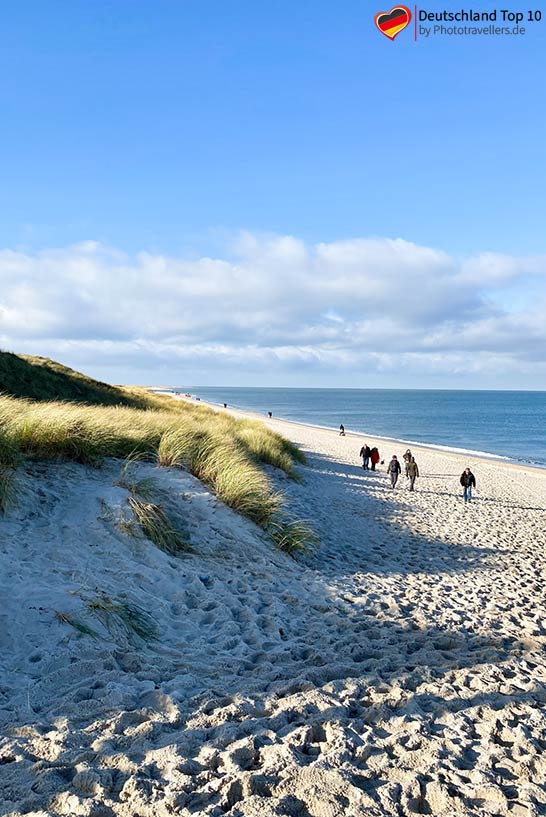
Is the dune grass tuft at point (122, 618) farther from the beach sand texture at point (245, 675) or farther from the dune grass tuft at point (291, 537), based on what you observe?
the dune grass tuft at point (291, 537)

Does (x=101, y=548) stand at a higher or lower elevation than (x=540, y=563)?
higher

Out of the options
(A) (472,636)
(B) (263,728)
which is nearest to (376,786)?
(B) (263,728)

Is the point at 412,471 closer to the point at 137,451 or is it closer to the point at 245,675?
the point at 137,451

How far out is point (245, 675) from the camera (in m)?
4.71

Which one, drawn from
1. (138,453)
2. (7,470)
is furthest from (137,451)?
(7,470)

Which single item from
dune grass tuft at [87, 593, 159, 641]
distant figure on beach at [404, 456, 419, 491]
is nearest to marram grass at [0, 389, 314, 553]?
dune grass tuft at [87, 593, 159, 641]

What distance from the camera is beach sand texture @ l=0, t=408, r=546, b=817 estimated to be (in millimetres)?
3117

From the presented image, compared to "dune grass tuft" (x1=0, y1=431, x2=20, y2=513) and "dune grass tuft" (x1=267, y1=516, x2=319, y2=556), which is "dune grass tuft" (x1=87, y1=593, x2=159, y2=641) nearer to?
"dune grass tuft" (x1=0, y1=431, x2=20, y2=513)

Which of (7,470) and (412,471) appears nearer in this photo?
(7,470)

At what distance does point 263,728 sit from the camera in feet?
12.2

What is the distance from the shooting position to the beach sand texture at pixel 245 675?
3.12 m

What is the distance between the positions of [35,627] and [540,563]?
33.2ft

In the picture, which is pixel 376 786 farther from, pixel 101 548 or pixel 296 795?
pixel 101 548

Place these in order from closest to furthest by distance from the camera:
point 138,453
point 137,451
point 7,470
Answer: point 7,470, point 138,453, point 137,451
